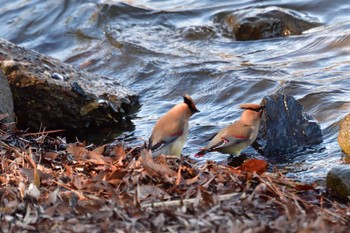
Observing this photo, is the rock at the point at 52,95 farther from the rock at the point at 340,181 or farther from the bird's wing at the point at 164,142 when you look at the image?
the rock at the point at 340,181

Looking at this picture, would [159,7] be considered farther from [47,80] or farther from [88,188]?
[88,188]

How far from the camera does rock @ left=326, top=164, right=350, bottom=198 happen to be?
4.73 metres

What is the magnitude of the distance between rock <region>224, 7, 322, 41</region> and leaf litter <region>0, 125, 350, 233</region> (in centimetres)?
614

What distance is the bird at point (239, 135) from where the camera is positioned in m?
6.00

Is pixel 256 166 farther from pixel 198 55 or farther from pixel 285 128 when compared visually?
pixel 198 55

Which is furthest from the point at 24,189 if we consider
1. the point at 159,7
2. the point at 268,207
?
the point at 159,7

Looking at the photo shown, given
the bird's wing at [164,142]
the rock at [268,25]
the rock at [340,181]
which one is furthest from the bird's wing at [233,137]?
the rock at [268,25]

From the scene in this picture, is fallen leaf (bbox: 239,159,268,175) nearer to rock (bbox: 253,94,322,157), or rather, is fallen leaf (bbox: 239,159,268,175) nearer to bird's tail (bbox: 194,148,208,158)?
bird's tail (bbox: 194,148,208,158)

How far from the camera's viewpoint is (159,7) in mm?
12234

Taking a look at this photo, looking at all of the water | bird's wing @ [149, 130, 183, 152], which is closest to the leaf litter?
bird's wing @ [149, 130, 183, 152]

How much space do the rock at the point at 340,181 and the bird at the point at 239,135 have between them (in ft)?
3.84

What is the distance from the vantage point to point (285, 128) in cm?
683

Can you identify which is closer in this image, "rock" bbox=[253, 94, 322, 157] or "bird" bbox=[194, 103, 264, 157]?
"bird" bbox=[194, 103, 264, 157]

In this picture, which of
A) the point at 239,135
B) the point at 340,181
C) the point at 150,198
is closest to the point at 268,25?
the point at 239,135
